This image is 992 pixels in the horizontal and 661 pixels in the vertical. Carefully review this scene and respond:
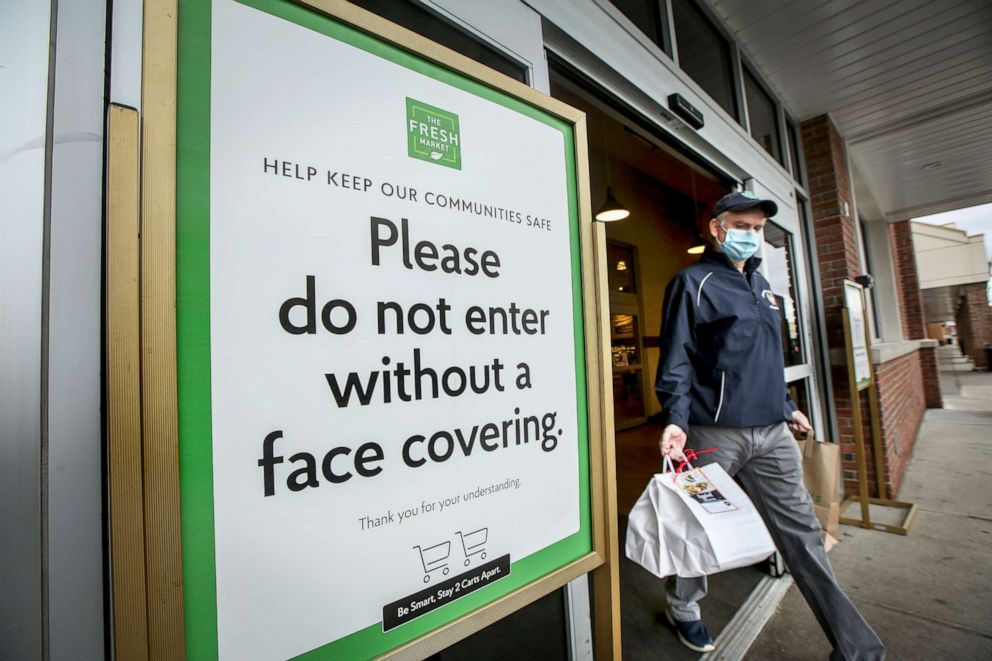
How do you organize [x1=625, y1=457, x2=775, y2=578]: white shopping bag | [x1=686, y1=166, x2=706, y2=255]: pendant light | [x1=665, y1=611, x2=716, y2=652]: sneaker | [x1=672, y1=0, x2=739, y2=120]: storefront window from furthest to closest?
[x1=686, y1=166, x2=706, y2=255]: pendant light < [x1=672, y1=0, x2=739, y2=120]: storefront window < [x1=665, y1=611, x2=716, y2=652]: sneaker < [x1=625, y1=457, x2=775, y2=578]: white shopping bag

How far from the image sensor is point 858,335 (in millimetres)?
3539

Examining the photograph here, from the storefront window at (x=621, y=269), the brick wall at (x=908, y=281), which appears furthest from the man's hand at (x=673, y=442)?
the brick wall at (x=908, y=281)

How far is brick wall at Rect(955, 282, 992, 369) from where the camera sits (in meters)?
22.3

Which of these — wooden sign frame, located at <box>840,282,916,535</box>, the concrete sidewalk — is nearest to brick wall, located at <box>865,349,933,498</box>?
wooden sign frame, located at <box>840,282,916,535</box>

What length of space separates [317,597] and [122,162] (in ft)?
2.07

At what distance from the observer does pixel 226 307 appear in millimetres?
598

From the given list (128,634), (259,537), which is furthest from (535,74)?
(128,634)

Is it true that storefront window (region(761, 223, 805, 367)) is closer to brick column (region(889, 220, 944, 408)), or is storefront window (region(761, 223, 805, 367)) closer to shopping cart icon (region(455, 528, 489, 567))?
shopping cart icon (region(455, 528, 489, 567))

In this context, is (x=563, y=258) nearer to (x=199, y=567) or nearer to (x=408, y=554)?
(x=408, y=554)

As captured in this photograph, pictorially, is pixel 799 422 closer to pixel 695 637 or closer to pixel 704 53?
pixel 695 637

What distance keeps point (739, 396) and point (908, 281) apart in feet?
36.0

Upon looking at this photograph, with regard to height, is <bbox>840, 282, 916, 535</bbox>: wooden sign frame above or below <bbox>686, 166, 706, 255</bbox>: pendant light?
below

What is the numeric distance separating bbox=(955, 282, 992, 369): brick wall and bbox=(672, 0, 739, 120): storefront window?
28466 millimetres

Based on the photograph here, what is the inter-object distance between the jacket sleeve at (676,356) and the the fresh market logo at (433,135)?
4.57 ft
